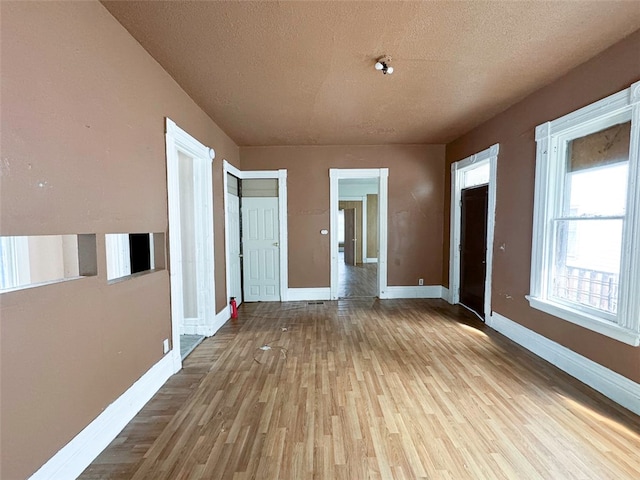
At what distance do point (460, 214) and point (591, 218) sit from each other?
2.29m

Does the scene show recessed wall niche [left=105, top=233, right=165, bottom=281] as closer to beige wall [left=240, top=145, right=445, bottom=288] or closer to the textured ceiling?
the textured ceiling

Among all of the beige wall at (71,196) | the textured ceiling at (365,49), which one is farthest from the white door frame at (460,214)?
the beige wall at (71,196)

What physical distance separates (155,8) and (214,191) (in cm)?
219

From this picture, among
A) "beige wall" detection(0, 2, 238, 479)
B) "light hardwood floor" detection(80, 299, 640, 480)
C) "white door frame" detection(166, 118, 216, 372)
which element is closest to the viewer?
"beige wall" detection(0, 2, 238, 479)

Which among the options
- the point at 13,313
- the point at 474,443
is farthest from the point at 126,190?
the point at 474,443

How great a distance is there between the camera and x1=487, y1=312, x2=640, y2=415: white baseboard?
2.10 metres

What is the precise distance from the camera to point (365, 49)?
224 cm

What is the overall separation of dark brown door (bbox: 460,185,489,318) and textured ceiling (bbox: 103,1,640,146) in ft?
4.38

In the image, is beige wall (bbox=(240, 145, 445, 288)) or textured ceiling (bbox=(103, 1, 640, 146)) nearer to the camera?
textured ceiling (bbox=(103, 1, 640, 146))

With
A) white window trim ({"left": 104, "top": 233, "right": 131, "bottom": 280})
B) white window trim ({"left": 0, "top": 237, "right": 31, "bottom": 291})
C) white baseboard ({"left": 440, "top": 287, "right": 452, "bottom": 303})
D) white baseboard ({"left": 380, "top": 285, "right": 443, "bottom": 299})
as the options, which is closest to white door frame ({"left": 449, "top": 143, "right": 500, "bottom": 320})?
white baseboard ({"left": 440, "top": 287, "right": 452, "bottom": 303})

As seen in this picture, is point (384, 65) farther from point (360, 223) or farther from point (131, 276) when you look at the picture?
point (360, 223)

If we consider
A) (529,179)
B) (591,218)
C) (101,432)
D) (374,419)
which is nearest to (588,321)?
(591,218)

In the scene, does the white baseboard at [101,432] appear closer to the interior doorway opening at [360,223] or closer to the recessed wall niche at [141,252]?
the recessed wall niche at [141,252]

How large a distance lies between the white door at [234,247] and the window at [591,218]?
408 centimetres
